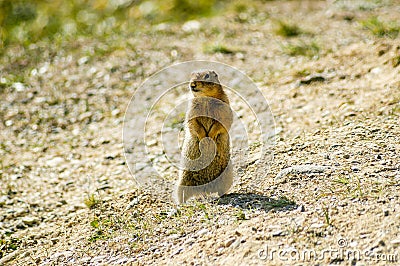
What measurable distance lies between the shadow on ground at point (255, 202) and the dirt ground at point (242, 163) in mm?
16

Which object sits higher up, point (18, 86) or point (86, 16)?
point (86, 16)

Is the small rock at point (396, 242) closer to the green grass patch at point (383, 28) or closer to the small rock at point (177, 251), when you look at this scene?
the small rock at point (177, 251)

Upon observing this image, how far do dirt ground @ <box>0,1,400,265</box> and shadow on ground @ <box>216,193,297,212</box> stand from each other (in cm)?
2

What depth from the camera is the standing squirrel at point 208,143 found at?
15.9 ft

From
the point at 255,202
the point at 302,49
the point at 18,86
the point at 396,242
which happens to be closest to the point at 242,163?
the point at 255,202

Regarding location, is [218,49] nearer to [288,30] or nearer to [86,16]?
[288,30]

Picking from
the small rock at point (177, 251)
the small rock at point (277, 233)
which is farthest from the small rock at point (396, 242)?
the small rock at point (177, 251)

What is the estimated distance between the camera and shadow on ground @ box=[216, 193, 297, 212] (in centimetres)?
441

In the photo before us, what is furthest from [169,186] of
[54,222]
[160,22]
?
[160,22]

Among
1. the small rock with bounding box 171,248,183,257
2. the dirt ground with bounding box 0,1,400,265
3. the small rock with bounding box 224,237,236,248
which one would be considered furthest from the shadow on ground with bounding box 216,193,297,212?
the small rock with bounding box 171,248,183,257

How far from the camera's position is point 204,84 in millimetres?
4770

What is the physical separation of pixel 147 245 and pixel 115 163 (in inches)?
103

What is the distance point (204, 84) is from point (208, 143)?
0.51 meters

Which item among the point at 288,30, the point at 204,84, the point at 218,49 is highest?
the point at 288,30
